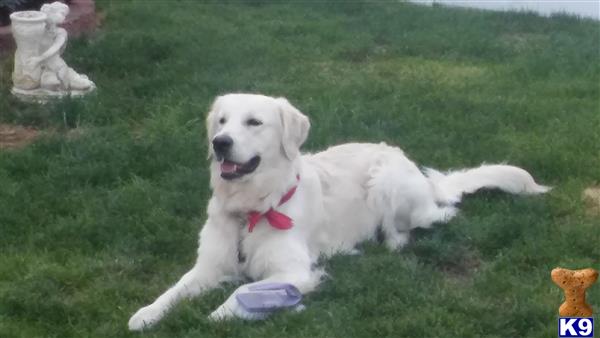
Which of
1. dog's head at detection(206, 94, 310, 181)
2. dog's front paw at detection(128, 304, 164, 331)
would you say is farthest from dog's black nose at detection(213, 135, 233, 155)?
dog's front paw at detection(128, 304, 164, 331)

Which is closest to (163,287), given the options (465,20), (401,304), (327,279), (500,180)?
(327,279)

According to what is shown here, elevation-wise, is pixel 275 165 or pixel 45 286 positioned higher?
pixel 275 165

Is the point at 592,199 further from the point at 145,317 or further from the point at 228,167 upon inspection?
the point at 145,317

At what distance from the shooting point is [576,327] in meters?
3.96

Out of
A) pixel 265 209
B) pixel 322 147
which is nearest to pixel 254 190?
pixel 265 209

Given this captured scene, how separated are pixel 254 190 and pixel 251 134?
0.26 metres

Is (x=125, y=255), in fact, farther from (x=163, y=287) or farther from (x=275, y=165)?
(x=275, y=165)

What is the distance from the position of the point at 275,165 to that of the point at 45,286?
46.6 inches

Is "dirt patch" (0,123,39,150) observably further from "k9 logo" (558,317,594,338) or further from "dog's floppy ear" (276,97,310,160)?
"k9 logo" (558,317,594,338)

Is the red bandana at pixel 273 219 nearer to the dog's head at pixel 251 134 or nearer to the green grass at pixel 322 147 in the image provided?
the dog's head at pixel 251 134

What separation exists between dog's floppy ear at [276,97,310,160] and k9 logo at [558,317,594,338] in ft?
5.34

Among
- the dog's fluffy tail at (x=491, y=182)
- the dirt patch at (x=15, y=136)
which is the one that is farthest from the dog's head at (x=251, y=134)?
the dirt patch at (x=15, y=136)

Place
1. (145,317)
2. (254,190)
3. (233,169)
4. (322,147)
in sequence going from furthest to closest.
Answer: (322,147) → (254,190) → (233,169) → (145,317)

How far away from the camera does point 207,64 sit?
352 inches
